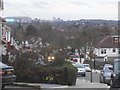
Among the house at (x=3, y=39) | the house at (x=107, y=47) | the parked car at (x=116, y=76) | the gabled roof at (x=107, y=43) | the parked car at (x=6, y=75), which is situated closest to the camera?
the parked car at (x=6, y=75)

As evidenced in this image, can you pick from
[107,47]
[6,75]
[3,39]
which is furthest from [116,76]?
[107,47]

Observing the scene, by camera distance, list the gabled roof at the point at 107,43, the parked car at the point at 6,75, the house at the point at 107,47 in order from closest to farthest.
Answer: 1. the parked car at the point at 6,75
2. the house at the point at 107,47
3. the gabled roof at the point at 107,43

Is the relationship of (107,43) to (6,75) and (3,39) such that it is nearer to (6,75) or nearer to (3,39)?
(3,39)

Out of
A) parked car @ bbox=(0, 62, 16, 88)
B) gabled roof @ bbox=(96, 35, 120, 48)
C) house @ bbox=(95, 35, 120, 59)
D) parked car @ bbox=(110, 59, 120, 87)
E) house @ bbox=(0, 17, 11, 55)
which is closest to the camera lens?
parked car @ bbox=(0, 62, 16, 88)

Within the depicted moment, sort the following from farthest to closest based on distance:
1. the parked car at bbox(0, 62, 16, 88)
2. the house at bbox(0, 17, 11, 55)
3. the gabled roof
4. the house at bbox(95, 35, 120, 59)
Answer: the gabled roof < the house at bbox(95, 35, 120, 59) < the house at bbox(0, 17, 11, 55) < the parked car at bbox(0, 62, 16, 88)

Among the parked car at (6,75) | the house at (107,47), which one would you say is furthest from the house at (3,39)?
the house at (107,47)

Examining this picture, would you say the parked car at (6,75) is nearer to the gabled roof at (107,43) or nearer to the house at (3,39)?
the house at (3,39)

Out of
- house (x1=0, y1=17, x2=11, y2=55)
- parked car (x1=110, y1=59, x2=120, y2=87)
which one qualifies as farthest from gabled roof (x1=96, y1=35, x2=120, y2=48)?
parked car (x1=110, y1=59, x2=120, y2=87)

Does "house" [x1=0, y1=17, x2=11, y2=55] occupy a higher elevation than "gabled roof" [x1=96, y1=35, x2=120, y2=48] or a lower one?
higher

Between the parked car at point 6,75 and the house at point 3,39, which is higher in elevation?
the house at point 3,39

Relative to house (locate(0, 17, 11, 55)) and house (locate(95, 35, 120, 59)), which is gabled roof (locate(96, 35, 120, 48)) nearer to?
house (locate(95, 35, 120, 59))

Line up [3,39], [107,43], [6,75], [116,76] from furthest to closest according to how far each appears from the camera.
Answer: [107,43], [3,39], [116,76], [6,75]

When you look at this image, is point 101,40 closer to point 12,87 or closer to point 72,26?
point 72,26

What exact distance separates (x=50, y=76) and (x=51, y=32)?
49.4 meters
